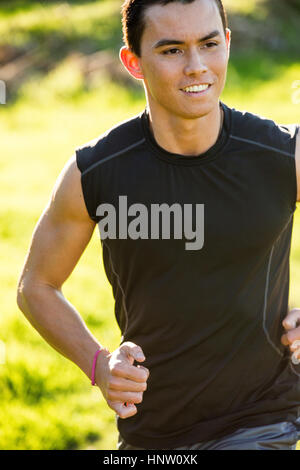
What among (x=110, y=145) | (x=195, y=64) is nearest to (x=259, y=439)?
(x=110, y=145)

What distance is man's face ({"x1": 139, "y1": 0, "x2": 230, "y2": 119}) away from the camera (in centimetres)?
281

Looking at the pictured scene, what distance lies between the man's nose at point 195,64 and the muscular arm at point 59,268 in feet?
1.84

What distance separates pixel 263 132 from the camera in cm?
299

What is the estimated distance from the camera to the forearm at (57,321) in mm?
3098

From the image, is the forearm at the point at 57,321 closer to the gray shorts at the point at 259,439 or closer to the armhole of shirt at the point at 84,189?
the armhole of shirt at the point at 84,189

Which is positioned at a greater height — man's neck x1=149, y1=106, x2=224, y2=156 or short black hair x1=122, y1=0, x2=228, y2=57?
short black hair x1=122, y1=0, x2=228, y2=57

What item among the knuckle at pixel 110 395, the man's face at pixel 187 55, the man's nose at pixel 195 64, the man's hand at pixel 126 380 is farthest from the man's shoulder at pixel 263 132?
the knuckle at pixel 110 395
